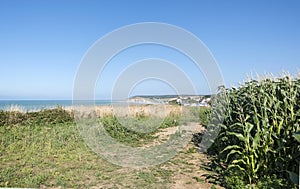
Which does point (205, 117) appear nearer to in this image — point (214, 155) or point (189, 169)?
point (214, 155)

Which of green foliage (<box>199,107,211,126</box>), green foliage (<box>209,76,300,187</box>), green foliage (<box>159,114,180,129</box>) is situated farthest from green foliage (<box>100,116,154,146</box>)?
green foliage (<box>209,76,300,187</box>)

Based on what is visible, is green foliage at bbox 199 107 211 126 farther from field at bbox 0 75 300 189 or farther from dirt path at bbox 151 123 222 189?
dirt path at bbox 151 123 222 189

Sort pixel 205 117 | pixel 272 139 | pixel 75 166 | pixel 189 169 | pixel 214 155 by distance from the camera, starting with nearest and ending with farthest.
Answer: pixel 272 139 → pixel 189 169 → pixel 75 166 → pixel 214 155 → pixel 205 117

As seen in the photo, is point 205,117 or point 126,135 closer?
point 126,135

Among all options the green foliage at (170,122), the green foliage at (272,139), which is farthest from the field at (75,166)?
the green foliage at (170,122)

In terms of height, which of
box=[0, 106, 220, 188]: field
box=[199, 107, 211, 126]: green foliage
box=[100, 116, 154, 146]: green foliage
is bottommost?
box=[0, 106, 220, 188]: field

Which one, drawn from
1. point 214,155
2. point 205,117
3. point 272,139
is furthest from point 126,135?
point 272,139

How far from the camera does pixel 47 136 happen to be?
8.10 m

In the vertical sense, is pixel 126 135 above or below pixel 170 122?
below

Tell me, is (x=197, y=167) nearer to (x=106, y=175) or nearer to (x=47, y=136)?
(x=106, y=175)

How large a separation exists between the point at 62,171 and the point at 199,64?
11.8 feet

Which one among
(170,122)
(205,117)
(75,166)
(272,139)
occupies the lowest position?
(75,166)

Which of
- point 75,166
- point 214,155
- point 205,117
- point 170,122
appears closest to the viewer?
point 75,166

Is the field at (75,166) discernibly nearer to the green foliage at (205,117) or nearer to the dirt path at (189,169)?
the dirt path at (189,169)
